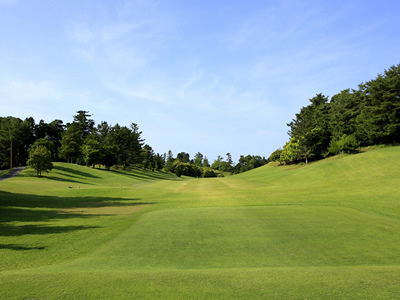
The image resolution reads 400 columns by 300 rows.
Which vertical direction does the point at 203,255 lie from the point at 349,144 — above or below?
below

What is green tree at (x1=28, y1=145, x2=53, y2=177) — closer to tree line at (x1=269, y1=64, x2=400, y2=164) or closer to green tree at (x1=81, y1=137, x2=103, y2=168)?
green tree at (x1=81, y1=137, x2=103, y2=168)

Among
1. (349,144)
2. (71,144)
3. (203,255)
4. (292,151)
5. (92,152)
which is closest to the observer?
(203,255)

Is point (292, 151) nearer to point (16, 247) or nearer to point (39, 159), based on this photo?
point (39, 159)

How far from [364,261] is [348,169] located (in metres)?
46.0

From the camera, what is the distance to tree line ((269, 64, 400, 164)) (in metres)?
56.9

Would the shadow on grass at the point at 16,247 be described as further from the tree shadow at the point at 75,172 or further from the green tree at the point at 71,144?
the green tree at the point at 71,144

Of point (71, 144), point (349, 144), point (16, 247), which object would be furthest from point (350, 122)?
point (71, 144)

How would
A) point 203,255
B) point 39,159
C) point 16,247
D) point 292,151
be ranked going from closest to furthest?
1. point 203,255
2. point 16,247
3. point 39,159
4. point 292,151

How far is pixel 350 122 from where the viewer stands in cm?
7262

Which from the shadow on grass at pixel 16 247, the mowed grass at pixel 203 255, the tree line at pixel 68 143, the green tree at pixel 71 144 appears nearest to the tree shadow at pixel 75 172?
the tree line at pixel 68 143

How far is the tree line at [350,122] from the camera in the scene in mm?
56875

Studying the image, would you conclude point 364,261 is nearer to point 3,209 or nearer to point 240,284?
point 240,284

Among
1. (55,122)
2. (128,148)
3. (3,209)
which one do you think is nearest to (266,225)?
(3,209)

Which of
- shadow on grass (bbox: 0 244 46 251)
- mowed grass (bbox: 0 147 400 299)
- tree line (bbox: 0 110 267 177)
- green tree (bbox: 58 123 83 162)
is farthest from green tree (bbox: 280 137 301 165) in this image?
shadow on grass (bbox: 0 244 46 251)
